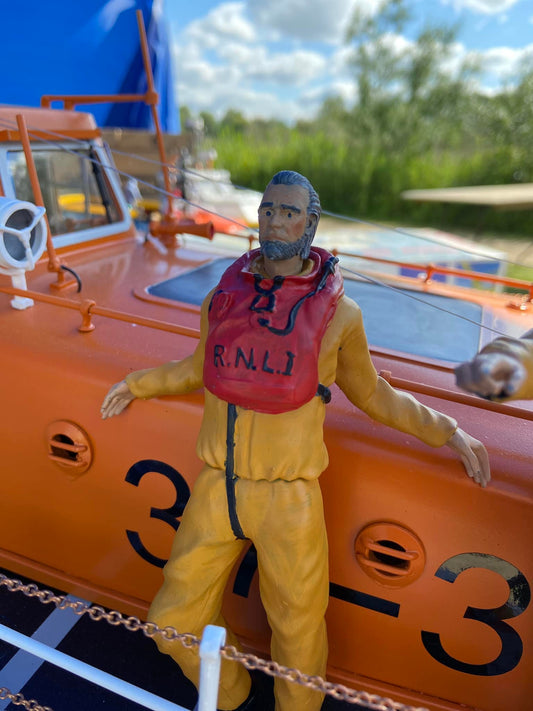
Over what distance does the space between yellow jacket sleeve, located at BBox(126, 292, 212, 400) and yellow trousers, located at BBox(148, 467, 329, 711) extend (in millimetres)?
278

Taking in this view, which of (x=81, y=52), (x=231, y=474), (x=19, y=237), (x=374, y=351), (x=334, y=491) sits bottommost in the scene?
(x=334, y=491)

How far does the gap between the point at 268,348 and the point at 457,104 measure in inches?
887

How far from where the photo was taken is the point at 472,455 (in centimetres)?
145

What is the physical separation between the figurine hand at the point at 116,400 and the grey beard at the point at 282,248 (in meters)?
0.71

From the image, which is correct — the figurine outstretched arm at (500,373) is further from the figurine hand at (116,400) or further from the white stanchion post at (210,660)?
the figurine hand at (116,400)

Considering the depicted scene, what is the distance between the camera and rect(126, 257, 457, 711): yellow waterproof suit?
4.38 feet

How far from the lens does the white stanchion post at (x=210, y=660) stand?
3.65 feet

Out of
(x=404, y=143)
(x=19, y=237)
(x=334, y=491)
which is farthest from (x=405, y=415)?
(x=404, y=143)

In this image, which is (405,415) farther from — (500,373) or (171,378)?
(171,378)

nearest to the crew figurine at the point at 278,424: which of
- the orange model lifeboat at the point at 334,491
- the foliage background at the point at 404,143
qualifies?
the orange model lifeboat at the point at 334,491

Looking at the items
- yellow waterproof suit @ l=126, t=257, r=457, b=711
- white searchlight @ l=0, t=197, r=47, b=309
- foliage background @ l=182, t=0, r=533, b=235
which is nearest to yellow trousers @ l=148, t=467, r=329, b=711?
yellow waterproof suit @ l=126, t=257, r=457, b=711

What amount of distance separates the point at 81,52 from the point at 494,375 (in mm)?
5481

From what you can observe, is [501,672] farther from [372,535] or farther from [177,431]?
[177,431]

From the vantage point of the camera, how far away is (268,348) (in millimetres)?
1224
